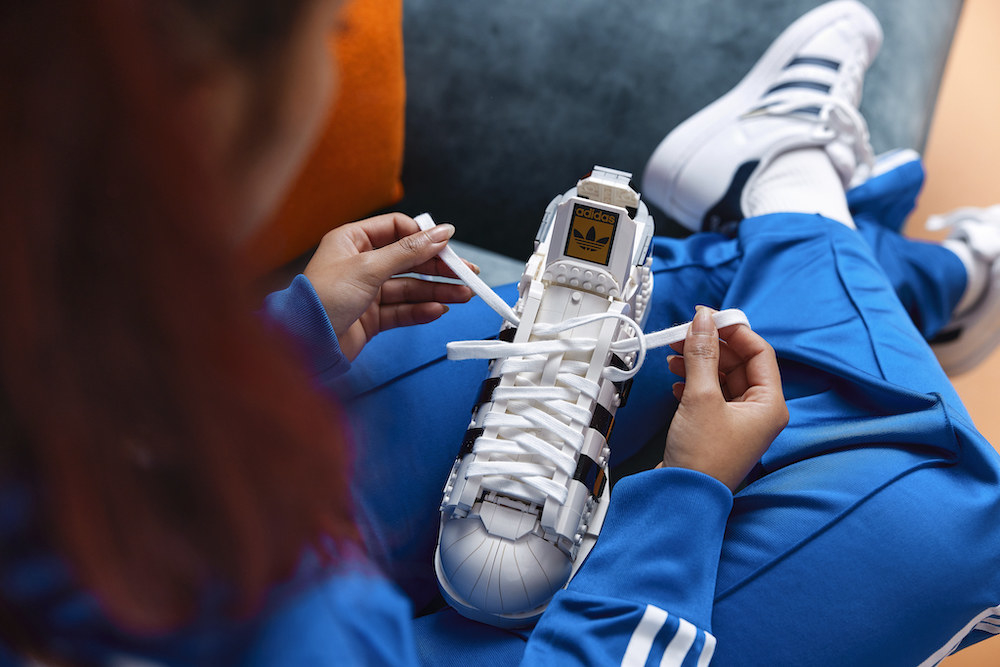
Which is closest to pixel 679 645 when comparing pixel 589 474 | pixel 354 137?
pixel 589 474

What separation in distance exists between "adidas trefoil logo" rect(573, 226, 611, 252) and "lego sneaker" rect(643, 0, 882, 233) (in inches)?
15.2

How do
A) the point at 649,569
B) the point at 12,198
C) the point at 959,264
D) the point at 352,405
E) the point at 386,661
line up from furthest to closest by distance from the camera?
the point at 959,264 → the point at 352,405 → the point at 649,569 → the point at 386,661 → the point at 12,198

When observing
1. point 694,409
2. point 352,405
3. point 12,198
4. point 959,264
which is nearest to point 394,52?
point 352,405

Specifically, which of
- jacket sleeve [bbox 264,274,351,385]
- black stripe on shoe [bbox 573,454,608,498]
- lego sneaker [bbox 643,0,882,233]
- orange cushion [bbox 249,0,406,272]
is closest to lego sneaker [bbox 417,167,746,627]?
black stripe on shoe [bbox 573,454,608,498]

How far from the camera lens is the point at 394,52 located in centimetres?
81

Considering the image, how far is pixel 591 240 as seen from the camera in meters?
0.58

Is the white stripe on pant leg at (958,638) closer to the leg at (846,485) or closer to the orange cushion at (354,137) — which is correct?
the leg at (846,485)

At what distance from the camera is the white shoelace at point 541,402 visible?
54cm

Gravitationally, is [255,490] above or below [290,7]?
below

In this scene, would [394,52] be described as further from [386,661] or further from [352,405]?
[386,661]

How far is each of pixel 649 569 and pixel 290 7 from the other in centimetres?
40

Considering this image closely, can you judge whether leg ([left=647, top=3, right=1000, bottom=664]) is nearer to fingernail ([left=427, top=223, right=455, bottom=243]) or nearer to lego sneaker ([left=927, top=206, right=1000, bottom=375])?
lego sneaker ([left=927, top=206, right=1000, bottom=375])

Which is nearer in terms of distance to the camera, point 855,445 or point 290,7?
point 290,7

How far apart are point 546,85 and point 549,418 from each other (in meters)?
0.58
